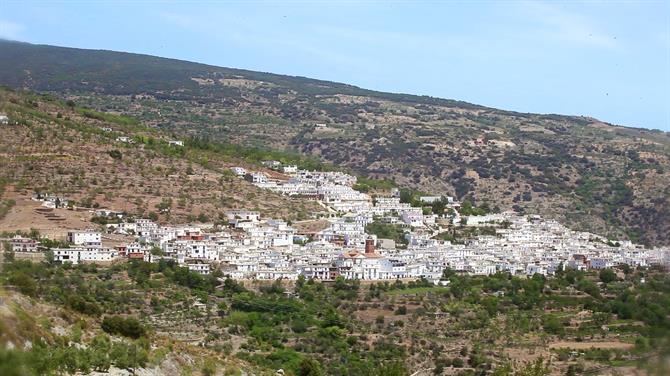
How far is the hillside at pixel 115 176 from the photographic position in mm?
31328

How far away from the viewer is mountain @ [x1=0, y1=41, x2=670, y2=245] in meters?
54.8

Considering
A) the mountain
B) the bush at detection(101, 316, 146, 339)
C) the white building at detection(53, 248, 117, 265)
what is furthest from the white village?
the mountain

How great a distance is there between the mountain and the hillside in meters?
7.03

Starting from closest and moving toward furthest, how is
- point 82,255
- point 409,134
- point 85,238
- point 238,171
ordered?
point 82,255 → point 85,238 → point 238,171 → point 409,134

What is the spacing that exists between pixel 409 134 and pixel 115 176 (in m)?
38.3

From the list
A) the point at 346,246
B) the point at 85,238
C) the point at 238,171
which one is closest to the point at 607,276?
the point at 346,246

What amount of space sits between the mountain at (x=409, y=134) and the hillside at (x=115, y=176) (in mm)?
7031

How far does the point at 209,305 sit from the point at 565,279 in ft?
40.0

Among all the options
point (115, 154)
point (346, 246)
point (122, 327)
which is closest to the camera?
point (122, 327)

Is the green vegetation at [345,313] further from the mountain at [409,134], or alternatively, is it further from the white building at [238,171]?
the mountain at [409,134]

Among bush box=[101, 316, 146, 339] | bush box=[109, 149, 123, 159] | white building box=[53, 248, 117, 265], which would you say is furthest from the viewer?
bush box=[109, 149, 123, 159]

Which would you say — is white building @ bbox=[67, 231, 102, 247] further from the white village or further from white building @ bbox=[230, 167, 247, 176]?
white building @ bbox=[230, 167, 247, 176]

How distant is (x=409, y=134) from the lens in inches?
2783

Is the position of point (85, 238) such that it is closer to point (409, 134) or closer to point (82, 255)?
point (82, 255)
